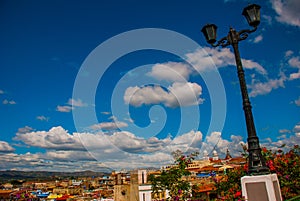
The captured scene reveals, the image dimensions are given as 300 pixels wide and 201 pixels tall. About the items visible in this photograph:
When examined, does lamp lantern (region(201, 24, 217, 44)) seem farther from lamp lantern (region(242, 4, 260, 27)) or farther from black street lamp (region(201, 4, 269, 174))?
lamp lantern (region(242, 4, 260, 27))

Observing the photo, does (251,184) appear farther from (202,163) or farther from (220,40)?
(202,163)

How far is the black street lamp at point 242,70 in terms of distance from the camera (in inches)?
181

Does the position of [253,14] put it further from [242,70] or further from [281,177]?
[281,177]

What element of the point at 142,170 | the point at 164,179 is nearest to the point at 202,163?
the point at 142,170

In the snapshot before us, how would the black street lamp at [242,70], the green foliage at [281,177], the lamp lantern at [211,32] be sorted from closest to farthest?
the black street lamp at [242,70] < the lamp lantern at [211,32] < the green foliage at [281,177]

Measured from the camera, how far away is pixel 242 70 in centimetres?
523

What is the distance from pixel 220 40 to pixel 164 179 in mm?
5548

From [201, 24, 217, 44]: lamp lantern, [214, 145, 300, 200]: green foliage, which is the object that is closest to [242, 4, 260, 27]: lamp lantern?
[201, 24, 217, 44]: lamp lantern

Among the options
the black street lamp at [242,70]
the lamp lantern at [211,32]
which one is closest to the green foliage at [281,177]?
the black street lamp at [242,70]

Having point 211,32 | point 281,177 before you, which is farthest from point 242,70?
point 281,177

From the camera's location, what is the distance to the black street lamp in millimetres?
4605

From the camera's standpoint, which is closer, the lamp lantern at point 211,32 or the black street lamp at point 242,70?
the black street lamp at point 242,70

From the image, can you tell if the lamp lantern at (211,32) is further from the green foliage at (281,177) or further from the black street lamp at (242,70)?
the green foliage at (281,177)

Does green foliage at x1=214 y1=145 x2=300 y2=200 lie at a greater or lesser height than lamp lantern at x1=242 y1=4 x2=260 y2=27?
lesser
